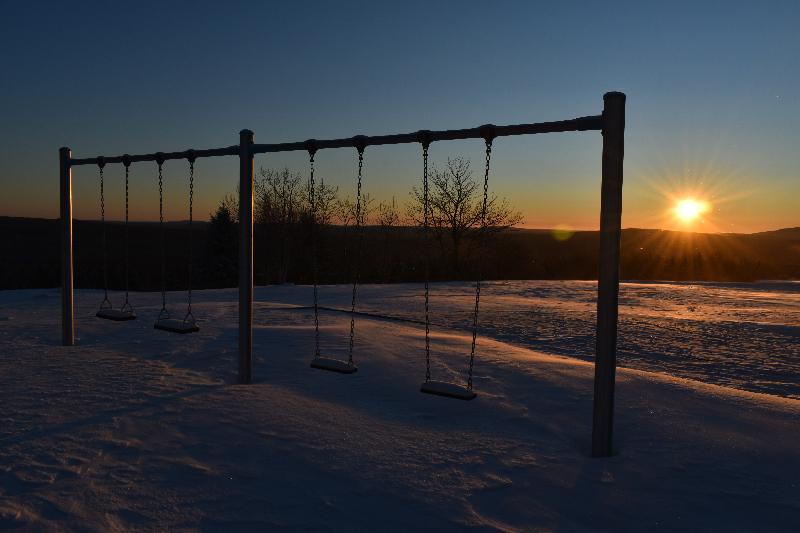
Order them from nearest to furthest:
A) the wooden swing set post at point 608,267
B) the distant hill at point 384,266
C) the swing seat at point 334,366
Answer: the wooden swing set post at point 608,267, the swing seat at point 334,366, the distant hill at point 384,266

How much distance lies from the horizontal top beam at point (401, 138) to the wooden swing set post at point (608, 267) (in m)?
0.15

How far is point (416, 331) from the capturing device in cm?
1012

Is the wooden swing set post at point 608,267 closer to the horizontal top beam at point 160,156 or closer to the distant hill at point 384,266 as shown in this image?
the horizontal top beam at point 160,156

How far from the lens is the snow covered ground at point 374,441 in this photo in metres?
3.38

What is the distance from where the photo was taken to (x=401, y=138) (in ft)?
18.2

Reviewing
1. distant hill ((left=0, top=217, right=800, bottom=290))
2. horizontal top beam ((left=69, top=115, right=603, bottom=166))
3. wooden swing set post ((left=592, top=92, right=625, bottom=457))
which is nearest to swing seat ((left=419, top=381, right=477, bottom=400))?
wooden swing set post ((left=592, top=92, right=625, bottom=457))

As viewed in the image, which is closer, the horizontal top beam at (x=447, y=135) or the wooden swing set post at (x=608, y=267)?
the wooden swing set post at (x=608, y=267)

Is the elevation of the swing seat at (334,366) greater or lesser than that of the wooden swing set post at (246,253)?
lesser

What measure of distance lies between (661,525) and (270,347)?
18.8 ft

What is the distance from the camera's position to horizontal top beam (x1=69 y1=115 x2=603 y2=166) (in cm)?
453

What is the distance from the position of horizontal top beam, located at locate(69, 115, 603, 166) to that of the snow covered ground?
2453 mm

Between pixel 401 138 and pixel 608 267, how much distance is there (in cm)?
233

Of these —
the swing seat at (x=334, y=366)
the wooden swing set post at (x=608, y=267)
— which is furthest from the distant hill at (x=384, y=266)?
the wooden swing set post at (x=608, y=267)

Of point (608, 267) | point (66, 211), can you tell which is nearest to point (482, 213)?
point (608, 267)
